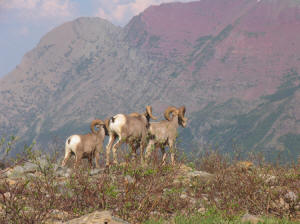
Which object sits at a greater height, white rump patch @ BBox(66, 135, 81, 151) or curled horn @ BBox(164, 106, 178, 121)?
curled horn @ BBox(164, 106, 178, 121)

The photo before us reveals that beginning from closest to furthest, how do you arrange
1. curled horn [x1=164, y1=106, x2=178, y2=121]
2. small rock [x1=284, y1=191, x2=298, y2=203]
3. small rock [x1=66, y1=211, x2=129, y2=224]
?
small rock [x1=66, y1=211, x2=129, y2=224], small rock [x1=284, y1=191, x2=298, y2=203], curled horn [x1=164, y1=106, x2=178, y2=121]

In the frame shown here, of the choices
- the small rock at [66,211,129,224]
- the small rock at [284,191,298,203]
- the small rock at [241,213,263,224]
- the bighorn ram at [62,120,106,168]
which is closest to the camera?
the small rock at [66,211,129,224]

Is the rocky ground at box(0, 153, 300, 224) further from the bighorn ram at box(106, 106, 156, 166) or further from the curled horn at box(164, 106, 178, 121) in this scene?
the curled horn at box(164, 106, 178, 121)

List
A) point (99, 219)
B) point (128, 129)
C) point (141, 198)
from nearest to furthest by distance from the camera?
point (99, 219)
point (141, 198)
point (128, 129)

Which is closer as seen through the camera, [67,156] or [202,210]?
[202,210]

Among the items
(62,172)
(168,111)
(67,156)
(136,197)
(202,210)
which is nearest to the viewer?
(136,197)

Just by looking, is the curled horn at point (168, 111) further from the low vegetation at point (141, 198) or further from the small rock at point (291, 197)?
the small rock at point (291, 197)

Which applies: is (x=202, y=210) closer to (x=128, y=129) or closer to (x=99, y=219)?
(x=99, y=219)

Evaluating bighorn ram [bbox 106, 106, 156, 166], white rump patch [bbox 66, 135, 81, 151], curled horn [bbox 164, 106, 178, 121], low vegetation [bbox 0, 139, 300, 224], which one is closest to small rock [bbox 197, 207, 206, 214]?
low vegetation [bbox 0, 139, 300, 224]

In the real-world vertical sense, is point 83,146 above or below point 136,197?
above

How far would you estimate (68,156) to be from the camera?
14.2 m

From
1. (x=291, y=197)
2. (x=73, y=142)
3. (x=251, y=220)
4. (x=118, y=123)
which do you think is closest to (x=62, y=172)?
(x=118, y=123)

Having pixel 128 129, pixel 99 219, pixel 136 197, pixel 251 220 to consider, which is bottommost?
pixel 251 220

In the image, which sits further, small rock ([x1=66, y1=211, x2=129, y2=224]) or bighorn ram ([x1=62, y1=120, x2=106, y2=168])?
bighorn ram ([x1=62, y1=120, x2=106, y2=168])
